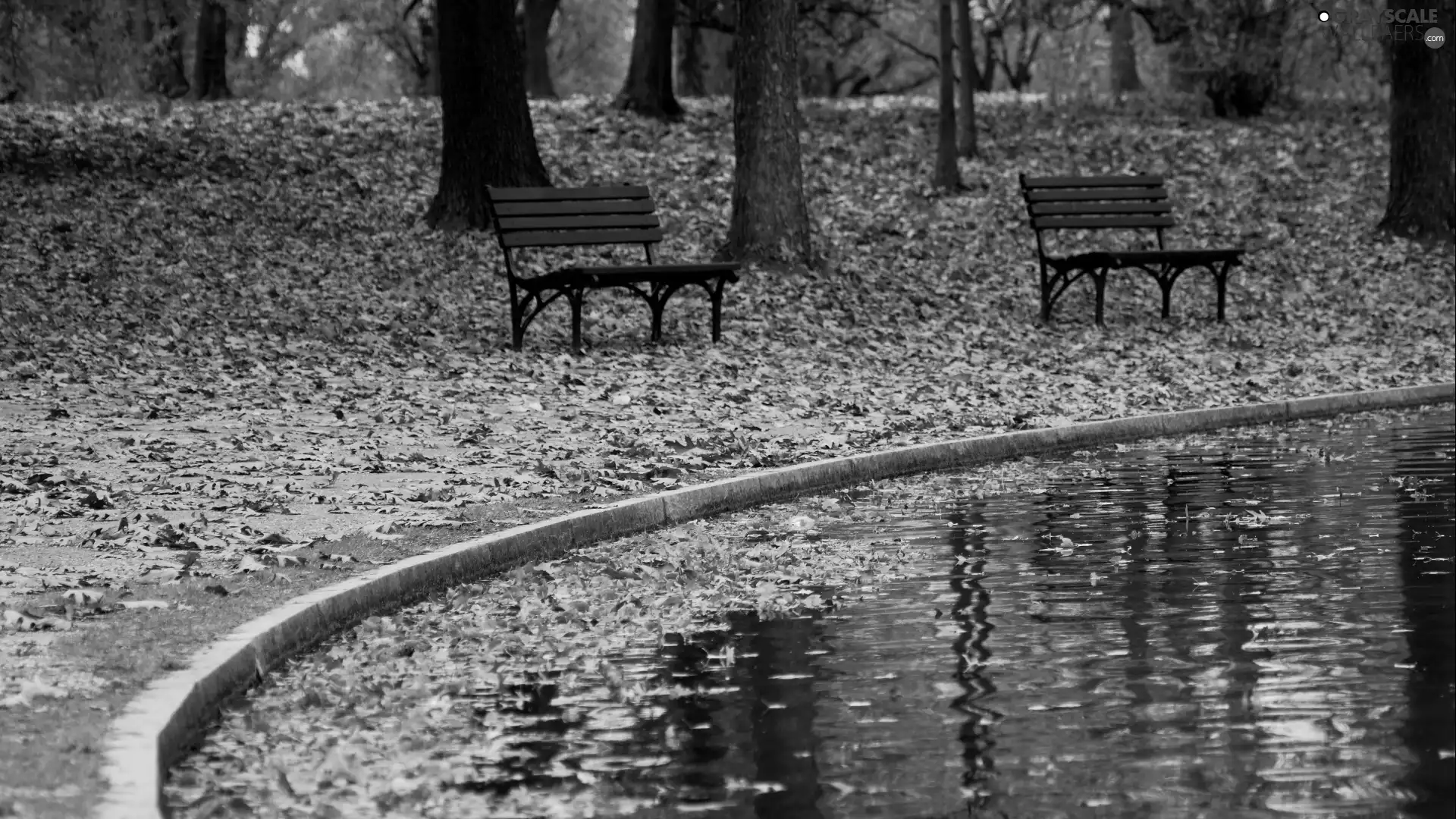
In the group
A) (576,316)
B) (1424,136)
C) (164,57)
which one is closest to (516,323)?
(576,316)

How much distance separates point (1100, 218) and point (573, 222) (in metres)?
5.37

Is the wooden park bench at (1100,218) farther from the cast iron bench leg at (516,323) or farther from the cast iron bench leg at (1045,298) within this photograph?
the cast iron bench leg at (516,323)

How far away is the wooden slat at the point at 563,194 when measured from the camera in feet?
52.1

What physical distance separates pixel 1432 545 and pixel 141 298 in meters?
11.7

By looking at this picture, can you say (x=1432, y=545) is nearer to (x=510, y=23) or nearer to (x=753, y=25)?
(x=753, y=25)

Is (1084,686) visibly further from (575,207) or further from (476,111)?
(476,111)

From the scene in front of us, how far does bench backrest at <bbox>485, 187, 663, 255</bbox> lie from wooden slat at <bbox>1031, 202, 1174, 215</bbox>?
4.12m

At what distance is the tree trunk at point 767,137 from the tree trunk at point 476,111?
103 inches

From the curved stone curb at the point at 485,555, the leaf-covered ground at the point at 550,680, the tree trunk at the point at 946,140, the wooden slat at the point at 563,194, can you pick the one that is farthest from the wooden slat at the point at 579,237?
the tree trunk at the point at 946,140

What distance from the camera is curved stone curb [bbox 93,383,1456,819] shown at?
4.54m

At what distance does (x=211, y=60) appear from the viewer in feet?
111

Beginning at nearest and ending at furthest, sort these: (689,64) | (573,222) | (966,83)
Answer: (573,222)
(966,83)
(689,64)

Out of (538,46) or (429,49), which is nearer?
(538,46)

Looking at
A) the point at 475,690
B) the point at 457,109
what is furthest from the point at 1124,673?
the point at 457,109
